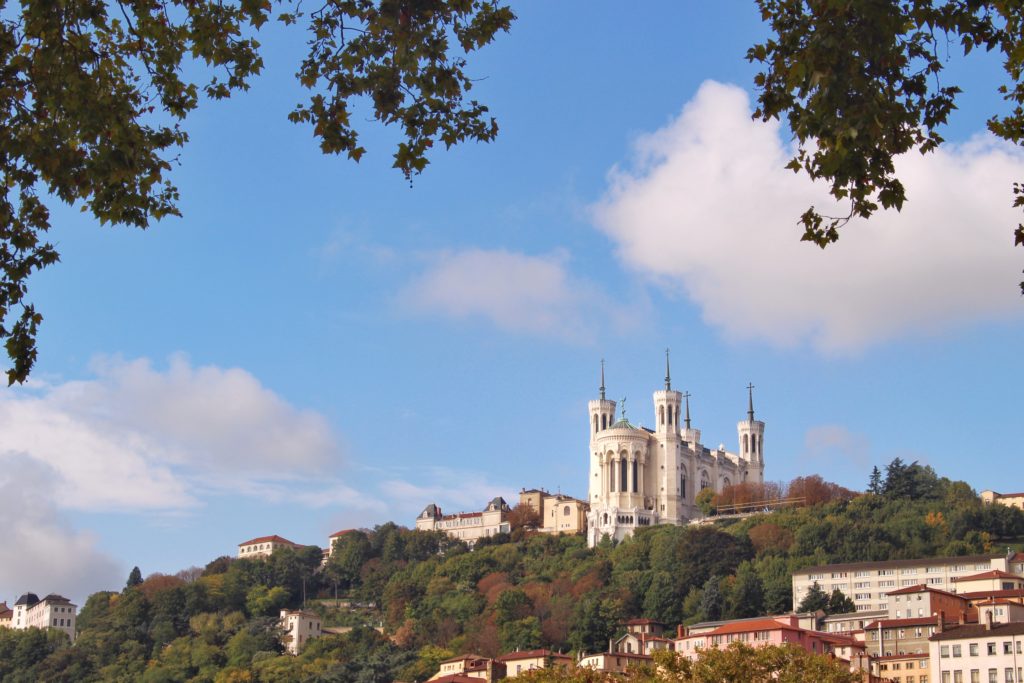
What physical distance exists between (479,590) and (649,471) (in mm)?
23874

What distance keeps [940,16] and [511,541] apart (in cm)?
11919

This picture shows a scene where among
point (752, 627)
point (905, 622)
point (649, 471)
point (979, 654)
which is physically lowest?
point (979, 654)

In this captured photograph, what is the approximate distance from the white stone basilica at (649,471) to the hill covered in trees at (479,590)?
17.2 feet

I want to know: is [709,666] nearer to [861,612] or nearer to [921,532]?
[861,612]

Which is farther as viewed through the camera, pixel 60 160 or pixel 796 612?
pixel 796 612

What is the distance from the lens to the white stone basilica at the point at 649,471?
126875mm

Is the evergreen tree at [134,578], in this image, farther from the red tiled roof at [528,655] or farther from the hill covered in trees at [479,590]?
the red tiled roof at [528,655]

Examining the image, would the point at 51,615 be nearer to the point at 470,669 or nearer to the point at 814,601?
the point at 470,669

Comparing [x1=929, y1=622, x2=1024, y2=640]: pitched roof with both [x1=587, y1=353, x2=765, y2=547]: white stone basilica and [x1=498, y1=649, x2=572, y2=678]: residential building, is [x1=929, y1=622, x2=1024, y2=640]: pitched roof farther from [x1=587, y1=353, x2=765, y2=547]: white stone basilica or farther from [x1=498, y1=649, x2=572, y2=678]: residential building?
[x1=587, y1=353, x2=765, y2=547]: white stone basilica

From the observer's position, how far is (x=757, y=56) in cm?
1171

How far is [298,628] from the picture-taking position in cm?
11719

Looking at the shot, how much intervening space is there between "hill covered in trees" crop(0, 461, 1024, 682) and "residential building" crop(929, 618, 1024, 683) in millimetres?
29171

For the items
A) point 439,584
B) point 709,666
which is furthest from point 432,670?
point 709,666

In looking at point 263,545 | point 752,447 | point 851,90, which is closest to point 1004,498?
point 752,447
